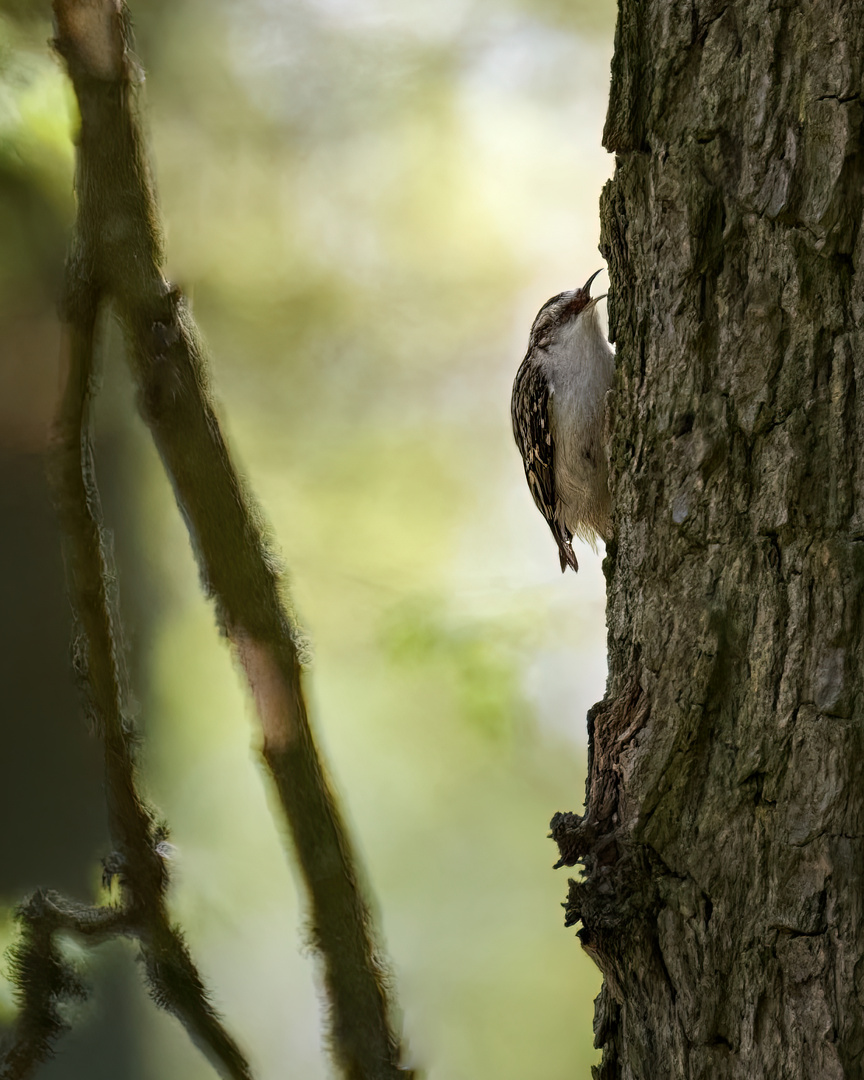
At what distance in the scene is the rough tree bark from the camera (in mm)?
1036

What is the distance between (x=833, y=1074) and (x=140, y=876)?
902 mm

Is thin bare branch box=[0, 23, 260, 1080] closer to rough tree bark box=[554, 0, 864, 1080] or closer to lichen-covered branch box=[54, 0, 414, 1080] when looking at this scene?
lichen-covered branch box=[54, 0, 414, 1080]

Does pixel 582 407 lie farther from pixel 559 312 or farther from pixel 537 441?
pixel 559 312

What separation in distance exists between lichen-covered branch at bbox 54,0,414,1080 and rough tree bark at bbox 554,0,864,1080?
36cm

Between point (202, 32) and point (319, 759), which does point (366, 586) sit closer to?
point (319, 759)

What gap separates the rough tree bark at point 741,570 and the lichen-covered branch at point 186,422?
36 centimetres

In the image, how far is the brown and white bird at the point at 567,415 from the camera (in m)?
1.82

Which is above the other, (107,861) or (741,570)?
(741,570)

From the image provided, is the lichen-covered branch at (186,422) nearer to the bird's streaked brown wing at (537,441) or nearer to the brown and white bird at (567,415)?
the brown and white bird at (567,415)

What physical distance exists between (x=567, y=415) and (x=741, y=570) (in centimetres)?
81

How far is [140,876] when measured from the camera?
1212mm

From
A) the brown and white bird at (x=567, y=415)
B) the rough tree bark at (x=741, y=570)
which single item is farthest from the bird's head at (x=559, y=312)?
the rough tree bark at (x=741, y=570)

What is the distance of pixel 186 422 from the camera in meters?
1.08

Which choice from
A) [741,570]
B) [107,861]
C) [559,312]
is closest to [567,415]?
[559,312]
